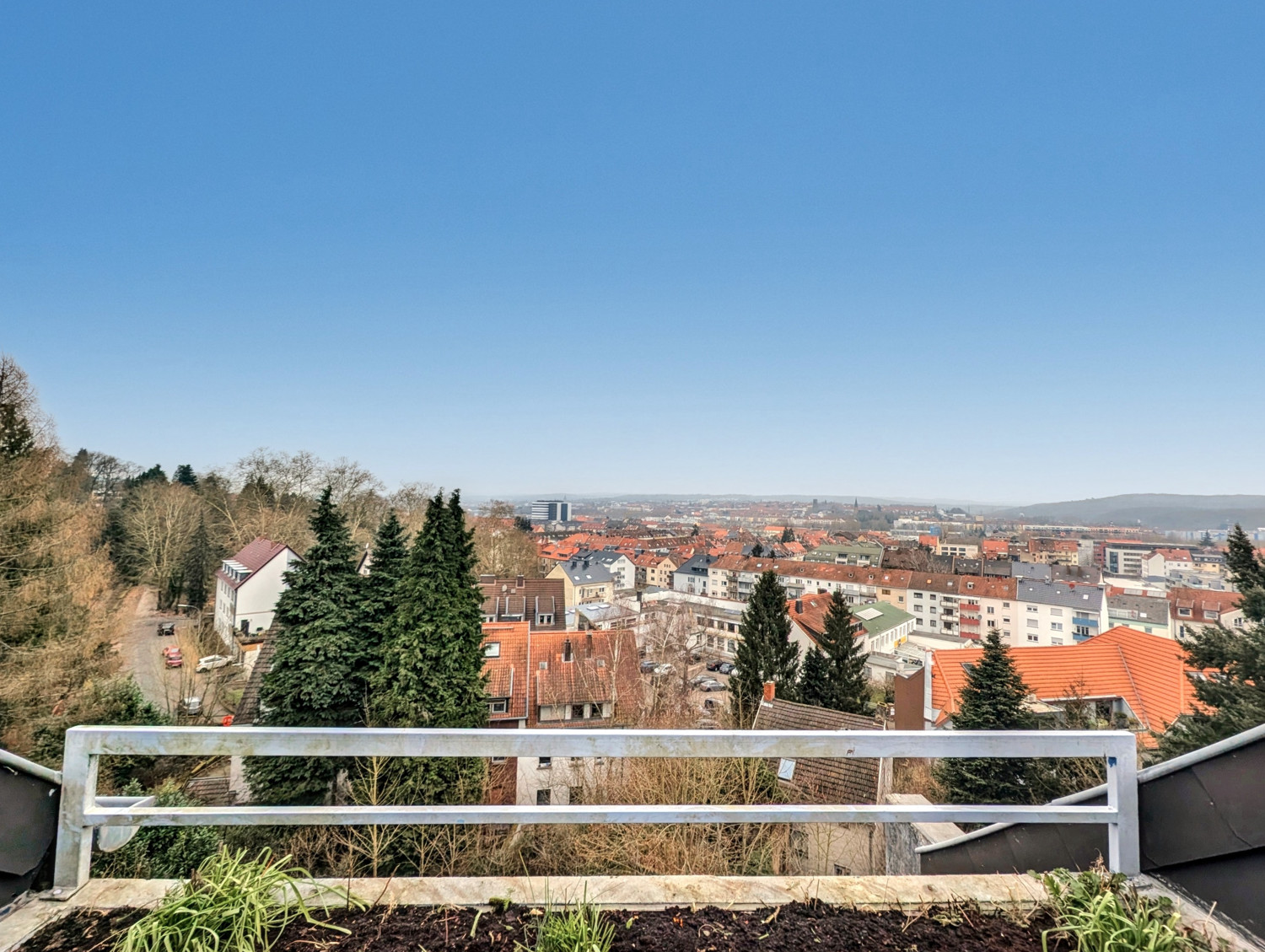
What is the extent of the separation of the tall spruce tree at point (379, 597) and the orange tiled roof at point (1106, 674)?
16.9 m

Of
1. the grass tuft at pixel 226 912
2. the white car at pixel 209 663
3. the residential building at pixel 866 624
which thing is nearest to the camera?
the grass tuft at pixel 226 912

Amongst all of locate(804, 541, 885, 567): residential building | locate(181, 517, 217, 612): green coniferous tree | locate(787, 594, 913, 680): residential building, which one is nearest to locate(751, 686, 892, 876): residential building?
locate(787, 594, 913, 680): residential building

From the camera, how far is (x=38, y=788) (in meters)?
1.57

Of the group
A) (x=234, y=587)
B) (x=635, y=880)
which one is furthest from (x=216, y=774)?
(x=635, y=880)

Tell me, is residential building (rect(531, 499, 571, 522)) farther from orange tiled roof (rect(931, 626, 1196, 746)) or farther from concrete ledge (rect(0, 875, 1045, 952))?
concrete ledge (rect(0, 875, 1045, 952))

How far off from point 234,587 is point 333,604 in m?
18.8

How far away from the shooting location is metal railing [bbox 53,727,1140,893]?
1.55 metres

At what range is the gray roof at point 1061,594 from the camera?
130 feet

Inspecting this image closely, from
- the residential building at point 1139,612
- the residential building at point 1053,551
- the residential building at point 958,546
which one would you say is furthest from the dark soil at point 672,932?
the residential building at point 958,546

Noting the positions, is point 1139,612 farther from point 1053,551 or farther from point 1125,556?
point 1053,551

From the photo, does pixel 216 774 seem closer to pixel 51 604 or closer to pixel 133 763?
pixel 133 763

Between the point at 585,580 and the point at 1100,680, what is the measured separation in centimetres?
4378

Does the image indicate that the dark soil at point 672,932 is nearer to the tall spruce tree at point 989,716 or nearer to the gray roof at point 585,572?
the tall spruce tree at point 989,716

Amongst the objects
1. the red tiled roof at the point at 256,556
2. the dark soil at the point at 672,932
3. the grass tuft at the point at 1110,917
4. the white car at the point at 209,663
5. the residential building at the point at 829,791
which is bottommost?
the white car at the point at 209,663
